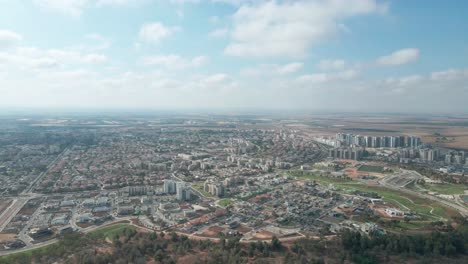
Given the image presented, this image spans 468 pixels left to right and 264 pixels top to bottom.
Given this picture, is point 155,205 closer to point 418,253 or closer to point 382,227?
point 382,227

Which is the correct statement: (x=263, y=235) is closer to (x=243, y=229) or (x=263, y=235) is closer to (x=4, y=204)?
(x=243, y=229)

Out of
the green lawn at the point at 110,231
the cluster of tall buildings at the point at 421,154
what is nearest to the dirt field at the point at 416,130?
the cluster of tall buildings at the point at 421,154

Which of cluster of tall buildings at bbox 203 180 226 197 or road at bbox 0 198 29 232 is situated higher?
cluster of tall buildings at bbox 203 180 226 197

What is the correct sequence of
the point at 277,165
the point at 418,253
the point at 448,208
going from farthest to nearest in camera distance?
the point at 277,165
the point at 448,208
the point at 418,253

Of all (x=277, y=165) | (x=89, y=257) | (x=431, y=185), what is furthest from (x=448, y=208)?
(x=89, y=257)

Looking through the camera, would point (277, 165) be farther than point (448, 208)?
Yes

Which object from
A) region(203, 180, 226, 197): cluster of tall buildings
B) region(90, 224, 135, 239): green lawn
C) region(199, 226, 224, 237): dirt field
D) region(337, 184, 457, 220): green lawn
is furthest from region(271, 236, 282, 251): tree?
region(337, 184, 457, 220): green lawn

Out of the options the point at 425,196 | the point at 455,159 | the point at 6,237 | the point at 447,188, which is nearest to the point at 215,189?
the point at 6,237

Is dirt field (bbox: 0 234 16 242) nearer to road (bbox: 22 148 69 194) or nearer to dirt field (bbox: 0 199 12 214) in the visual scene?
dirt field (bbox: 0 199 12 214)
